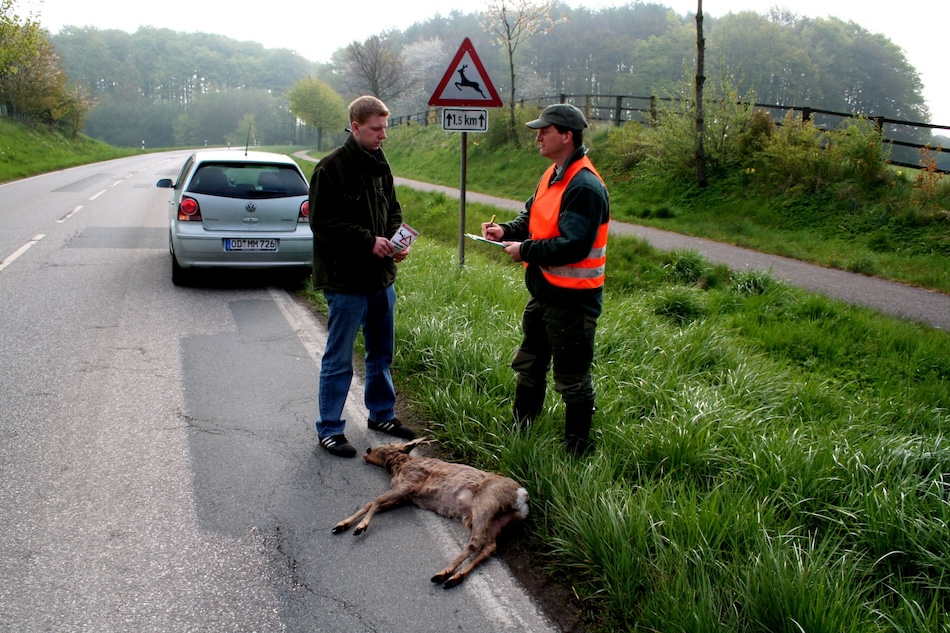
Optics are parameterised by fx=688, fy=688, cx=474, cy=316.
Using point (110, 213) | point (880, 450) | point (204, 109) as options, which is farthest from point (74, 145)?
point (204, 109)

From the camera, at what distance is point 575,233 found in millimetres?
3586

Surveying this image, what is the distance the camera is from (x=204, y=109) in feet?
403

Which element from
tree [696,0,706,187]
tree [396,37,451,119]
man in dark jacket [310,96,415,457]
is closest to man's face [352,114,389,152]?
man in dark jacket [310,96,415,457]

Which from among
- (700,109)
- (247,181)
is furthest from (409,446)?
(700,109)

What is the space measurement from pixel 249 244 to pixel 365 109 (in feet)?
16.8

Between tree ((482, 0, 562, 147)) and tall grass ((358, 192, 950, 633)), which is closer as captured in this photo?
tall grass ((358, 192, 950, 633))

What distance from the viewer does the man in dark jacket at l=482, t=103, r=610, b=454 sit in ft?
11.9

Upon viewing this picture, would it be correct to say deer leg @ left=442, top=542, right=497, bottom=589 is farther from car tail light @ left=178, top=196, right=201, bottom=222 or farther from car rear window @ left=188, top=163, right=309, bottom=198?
car tail light @ left=178, top=196, right=201, bottom=222

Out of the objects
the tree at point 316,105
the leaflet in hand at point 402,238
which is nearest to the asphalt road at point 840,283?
the leaflet in hand at point 402,238

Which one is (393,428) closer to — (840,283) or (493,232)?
(493,232)

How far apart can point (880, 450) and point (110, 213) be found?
17.3 metres

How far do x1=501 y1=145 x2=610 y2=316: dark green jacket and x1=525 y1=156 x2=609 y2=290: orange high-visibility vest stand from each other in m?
0.03

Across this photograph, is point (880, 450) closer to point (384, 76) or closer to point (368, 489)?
point (368, 489)

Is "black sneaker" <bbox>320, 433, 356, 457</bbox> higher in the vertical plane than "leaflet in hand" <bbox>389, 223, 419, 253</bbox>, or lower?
lower
